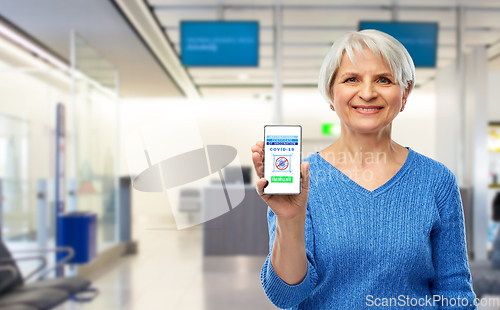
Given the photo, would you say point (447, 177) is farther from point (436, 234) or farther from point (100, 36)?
point (100, 36)

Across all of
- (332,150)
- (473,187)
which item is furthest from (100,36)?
(473,187)

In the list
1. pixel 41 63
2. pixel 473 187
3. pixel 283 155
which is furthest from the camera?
pixel 41 63

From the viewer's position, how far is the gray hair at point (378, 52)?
70 centimetres

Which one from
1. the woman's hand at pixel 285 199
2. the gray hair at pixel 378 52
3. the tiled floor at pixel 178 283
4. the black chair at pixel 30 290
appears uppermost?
the gray hair at pixel 378 52

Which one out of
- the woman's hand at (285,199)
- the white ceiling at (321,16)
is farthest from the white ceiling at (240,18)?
the woman's hand at (285,199)

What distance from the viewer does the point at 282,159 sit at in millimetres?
623

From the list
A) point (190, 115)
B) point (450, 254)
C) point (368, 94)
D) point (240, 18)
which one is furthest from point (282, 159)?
point (240, 18)

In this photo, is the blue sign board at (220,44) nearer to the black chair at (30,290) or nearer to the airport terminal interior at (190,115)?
the airport terminal interior at (190,115)

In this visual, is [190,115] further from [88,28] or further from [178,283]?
[88,28]

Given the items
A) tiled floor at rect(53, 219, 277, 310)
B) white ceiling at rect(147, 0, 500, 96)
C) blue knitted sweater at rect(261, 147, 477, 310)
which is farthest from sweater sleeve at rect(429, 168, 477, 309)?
white ceiling at rect(147, 0, 500, 96)

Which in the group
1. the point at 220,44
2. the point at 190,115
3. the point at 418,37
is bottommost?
the point at 190,115

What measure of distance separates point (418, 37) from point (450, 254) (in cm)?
366

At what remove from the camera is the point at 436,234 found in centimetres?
74

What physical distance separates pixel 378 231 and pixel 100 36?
430cm
